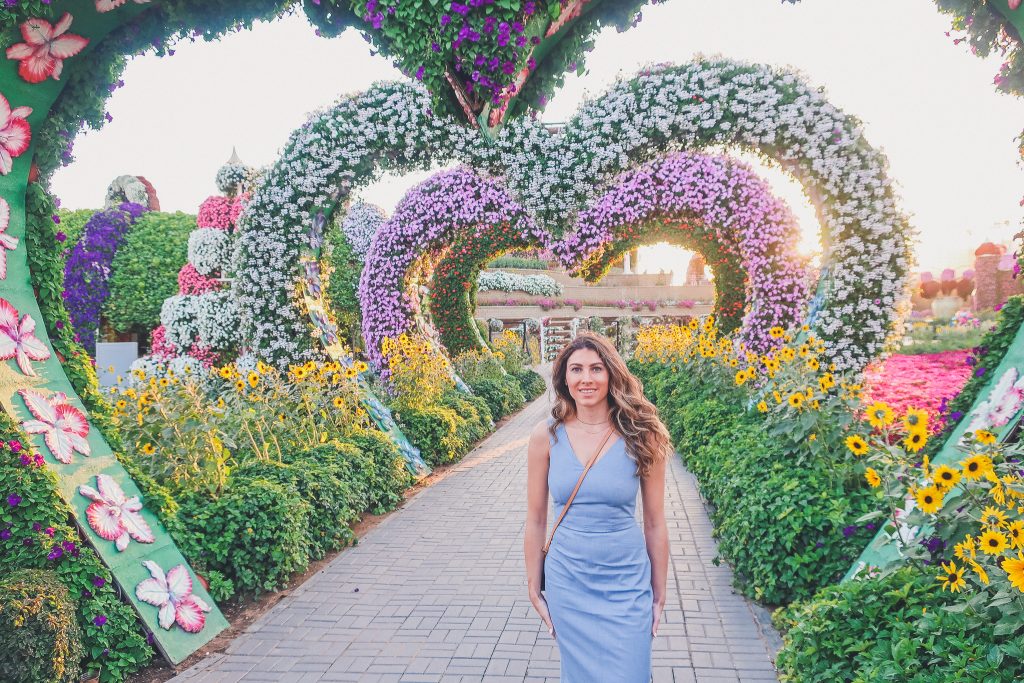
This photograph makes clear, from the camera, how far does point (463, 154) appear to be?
789 cm

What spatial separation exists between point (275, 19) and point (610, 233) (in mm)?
5144

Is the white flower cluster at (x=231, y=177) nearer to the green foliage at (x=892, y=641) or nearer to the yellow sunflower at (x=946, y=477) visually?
the green foliage at (x=892, y=641)

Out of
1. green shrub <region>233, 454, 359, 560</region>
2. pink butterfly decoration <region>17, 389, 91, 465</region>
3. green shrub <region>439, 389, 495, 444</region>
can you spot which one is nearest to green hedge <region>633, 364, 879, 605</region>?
green shrub <region>233, 454, 359, 560</region>

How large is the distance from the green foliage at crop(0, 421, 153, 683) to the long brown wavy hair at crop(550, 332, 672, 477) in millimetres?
2672

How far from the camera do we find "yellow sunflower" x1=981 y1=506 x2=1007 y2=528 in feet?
7.29

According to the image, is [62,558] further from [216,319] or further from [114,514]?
[216,319]

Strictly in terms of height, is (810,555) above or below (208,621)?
above

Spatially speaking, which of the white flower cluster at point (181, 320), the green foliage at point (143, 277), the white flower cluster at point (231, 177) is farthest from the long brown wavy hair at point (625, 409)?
the green foliage at point (143, 277)

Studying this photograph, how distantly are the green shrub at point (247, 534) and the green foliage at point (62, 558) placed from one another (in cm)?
66

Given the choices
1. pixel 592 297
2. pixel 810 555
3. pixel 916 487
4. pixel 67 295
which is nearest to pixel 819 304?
pixel 810 555

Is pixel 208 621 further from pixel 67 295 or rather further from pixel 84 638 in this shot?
pixel 67 295

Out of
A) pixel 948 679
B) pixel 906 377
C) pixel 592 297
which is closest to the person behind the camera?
pixel 948 679

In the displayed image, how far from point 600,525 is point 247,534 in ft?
9.93

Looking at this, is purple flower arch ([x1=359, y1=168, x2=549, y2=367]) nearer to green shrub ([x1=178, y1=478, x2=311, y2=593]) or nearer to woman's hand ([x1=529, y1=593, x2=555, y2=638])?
green shrub ([x1=178, y1=478, x2=311, y2=593])
